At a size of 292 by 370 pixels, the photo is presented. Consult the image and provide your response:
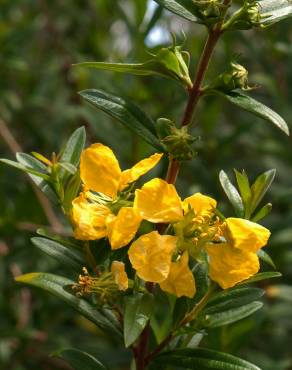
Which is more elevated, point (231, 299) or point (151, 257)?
point (151, 257)

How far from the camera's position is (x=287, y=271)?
7.21 ft

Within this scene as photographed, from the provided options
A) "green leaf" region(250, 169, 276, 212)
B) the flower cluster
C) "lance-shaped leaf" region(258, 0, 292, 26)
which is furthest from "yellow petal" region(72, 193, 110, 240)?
"lance-shaped leaf" region(258, 0, 292, 26)

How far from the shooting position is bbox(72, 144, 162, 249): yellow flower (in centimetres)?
98

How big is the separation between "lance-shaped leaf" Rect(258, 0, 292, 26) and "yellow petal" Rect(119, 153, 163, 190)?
0.26m

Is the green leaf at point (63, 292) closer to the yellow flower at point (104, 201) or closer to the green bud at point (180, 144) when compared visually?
the yellow flower at point (104, 201)

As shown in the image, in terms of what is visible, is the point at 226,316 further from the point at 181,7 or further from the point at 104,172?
the point at 181,7

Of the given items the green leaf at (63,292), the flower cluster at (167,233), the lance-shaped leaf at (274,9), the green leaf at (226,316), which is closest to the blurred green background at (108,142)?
the green leaf at (226,316)

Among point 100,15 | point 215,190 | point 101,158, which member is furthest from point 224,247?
point 100,15

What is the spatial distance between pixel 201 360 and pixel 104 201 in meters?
0.26

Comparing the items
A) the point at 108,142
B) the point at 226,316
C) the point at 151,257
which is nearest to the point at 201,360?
the point at 226,316

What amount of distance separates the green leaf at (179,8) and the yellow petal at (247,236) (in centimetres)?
29

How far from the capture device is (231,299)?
1.14 metres

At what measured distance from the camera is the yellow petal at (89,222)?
101 cm

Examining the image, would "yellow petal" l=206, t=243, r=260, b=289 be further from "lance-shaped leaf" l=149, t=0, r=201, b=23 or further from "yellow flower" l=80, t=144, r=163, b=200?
"lance-shaped leaf" l=149, t=0, r=201, b=23
